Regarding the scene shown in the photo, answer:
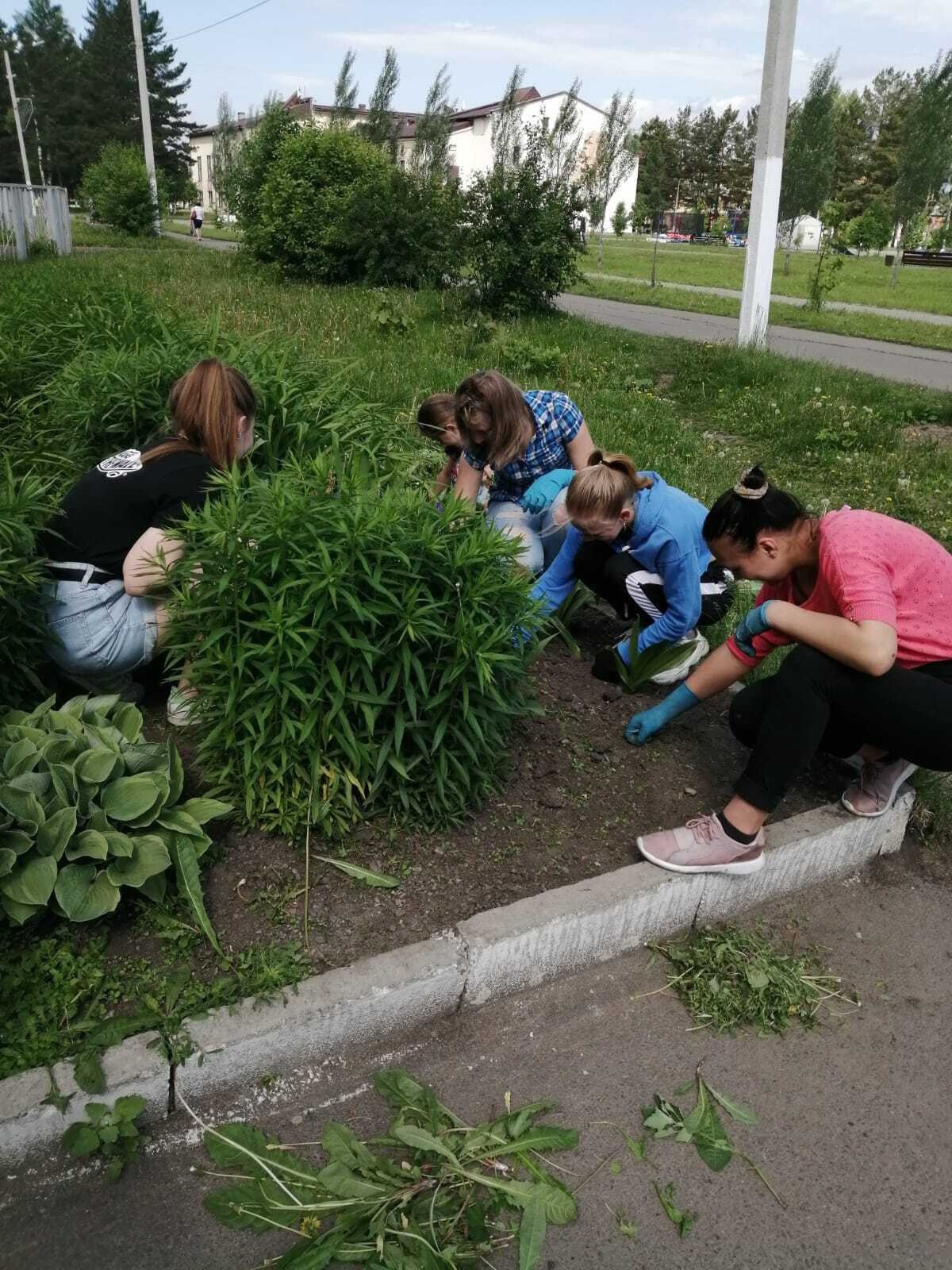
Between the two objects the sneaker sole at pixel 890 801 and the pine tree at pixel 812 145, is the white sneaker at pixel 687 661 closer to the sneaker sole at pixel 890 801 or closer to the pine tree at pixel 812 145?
the sneaker sole at pixel 890 801

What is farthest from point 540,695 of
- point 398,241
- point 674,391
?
point 398,241

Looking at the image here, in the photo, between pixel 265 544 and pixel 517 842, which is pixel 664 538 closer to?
pixel 517 842

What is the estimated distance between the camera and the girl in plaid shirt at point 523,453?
3834mm

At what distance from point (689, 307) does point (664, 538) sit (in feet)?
49.8

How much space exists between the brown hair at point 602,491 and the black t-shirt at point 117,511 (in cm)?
123

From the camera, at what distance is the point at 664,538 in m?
3.45

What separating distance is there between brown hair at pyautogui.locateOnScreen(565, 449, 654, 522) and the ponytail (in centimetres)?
72

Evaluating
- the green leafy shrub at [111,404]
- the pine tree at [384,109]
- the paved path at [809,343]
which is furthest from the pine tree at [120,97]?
the green leafy shrub at [111,404]

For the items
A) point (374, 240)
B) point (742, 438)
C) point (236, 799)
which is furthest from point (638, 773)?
point (374, 240)

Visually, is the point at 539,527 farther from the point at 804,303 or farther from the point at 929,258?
the point at 929,258

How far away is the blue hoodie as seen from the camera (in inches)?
134

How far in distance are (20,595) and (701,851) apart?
6.84 feet

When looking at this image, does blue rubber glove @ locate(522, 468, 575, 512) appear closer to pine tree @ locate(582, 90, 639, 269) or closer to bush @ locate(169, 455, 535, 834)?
bush @ locate(169, 455, 535, 834)

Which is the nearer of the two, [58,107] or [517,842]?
[517,842]
